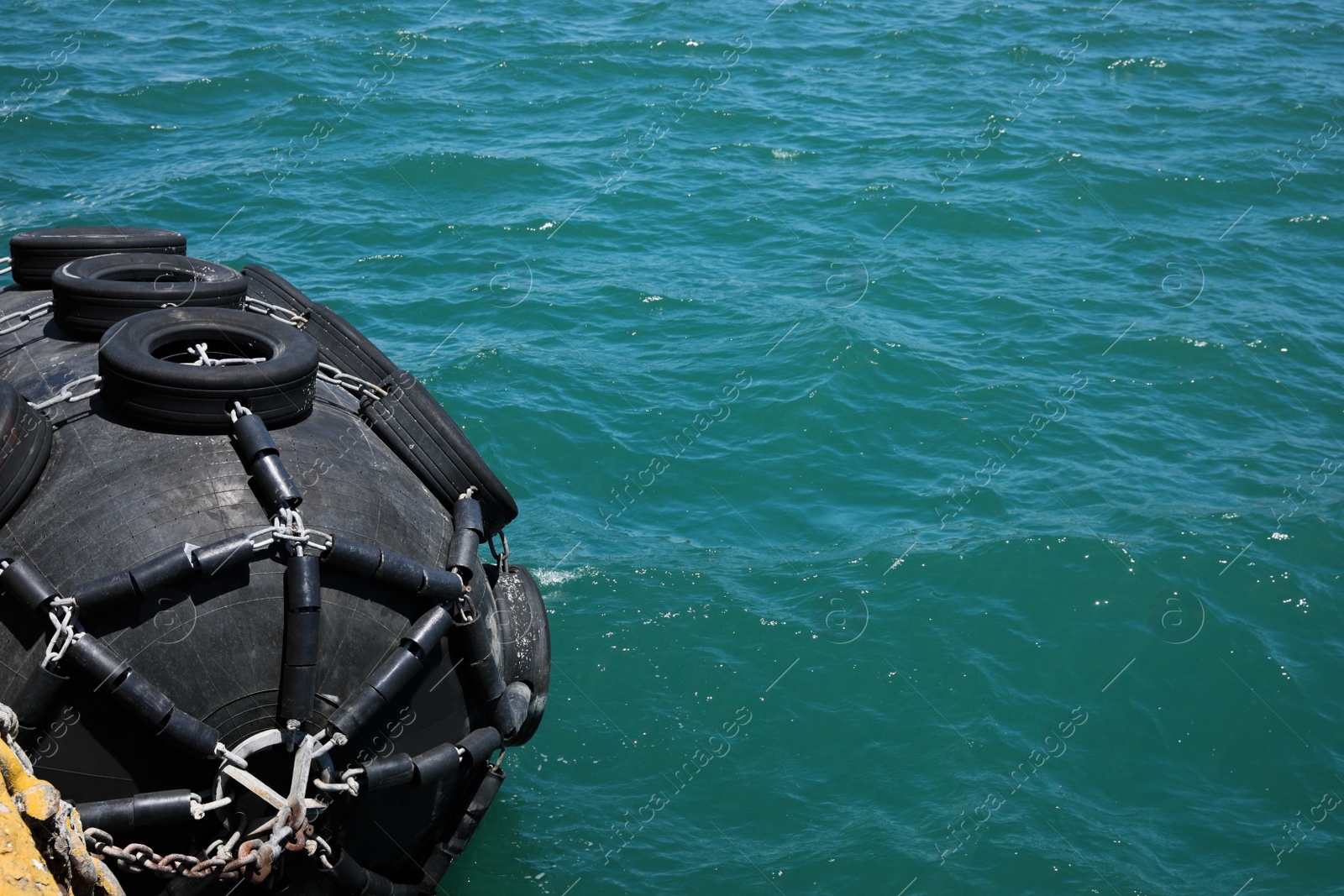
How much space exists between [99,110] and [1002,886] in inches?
1076

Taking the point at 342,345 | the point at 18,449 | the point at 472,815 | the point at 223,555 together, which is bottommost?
the point at 472,815

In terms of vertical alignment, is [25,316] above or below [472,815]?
above

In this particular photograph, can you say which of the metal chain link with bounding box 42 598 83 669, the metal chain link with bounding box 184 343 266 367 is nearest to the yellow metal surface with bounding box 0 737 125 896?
the metal chain link with bounding box 42 598 83 669

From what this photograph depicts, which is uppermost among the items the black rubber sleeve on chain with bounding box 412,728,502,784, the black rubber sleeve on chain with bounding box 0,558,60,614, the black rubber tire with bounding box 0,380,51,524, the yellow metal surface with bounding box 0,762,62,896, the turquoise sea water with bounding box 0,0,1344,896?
the black rubber tire with bounding box 0,380,51,524

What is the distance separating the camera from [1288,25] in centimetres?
3622

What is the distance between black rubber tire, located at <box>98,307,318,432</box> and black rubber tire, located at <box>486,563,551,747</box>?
2765 millimetres

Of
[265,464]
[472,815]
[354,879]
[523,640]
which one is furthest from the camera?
[523,640]

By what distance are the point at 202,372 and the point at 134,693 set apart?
8.22ft

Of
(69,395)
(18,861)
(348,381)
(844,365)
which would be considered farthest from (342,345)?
(844,365)

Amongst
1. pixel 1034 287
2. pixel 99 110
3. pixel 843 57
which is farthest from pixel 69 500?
pixel 843 57

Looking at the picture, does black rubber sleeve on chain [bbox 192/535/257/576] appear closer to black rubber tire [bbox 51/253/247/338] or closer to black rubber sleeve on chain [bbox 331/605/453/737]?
black rubber sleeve on chain [bbox 331/605/453/737]

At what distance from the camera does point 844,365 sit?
67.3 ft

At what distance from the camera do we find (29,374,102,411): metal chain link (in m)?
8.82

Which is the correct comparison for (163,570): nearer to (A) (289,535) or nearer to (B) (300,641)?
(A) (289,535)
